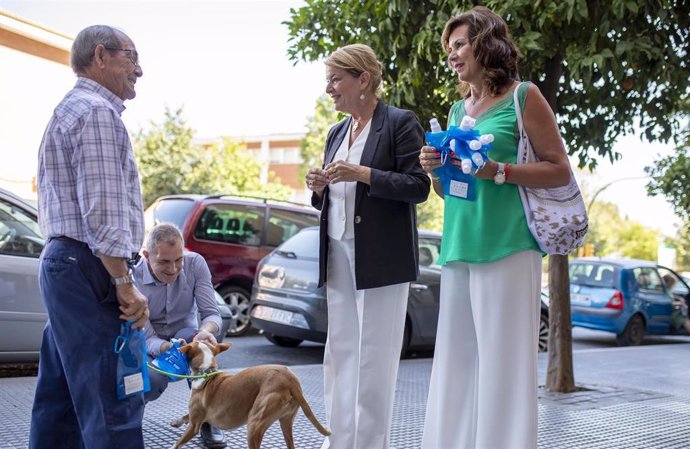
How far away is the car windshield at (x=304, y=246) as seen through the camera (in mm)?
9109

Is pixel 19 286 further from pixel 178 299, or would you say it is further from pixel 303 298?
pixel 303 298

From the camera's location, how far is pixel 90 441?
2650 millimetres

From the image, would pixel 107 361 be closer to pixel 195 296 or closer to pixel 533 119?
pixel 195 296

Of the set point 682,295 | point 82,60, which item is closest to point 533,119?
point 82,60

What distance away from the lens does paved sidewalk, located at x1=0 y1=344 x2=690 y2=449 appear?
15.1 feet

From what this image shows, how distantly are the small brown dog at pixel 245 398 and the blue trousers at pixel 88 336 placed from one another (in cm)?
94

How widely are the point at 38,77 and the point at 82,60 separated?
22.3m

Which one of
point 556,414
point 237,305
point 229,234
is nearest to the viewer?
point 556,414

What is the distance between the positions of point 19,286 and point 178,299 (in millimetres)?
2862

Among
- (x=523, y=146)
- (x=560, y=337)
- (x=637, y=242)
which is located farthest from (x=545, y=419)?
(x=637, y=242)

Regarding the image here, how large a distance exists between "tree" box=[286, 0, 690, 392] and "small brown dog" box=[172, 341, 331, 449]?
3216mm

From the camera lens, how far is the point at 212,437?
14.1 feet

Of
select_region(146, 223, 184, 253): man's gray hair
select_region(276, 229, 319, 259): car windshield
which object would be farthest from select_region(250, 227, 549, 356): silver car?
select_region(146, 223, 184, 253): man's gray hair

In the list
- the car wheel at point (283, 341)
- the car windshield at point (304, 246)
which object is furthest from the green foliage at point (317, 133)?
the car windshield at point (304, 246)
